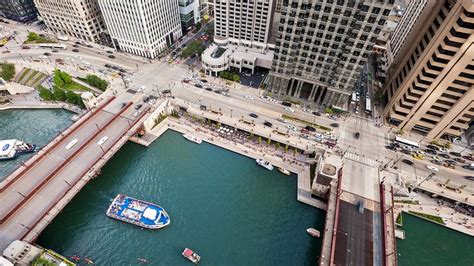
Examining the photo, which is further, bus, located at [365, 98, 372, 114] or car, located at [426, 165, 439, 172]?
bus, located at [365, 98, 372, 114]

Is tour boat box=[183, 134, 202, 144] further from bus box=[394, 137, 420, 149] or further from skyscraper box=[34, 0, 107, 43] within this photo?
skyscraper box=[34, 0, 107, 43]

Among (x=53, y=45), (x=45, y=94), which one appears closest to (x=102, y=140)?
(x=45, y=94)

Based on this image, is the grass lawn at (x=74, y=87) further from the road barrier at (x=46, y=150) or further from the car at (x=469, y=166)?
the car at (x=469, y=166)

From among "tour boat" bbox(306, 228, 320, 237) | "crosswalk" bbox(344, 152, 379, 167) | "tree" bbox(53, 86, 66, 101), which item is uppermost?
"crosswalk" bbox(344, 152, 379, 167)

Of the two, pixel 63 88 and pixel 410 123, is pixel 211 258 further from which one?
pixel 63 88

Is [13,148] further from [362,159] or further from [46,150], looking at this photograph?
[362,159]

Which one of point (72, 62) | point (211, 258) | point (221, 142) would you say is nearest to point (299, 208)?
point (211, 258)

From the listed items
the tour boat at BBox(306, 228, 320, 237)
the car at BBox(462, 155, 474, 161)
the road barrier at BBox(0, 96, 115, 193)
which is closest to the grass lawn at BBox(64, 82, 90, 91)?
the road barrier at BBox(0, 96, 115, 193)
